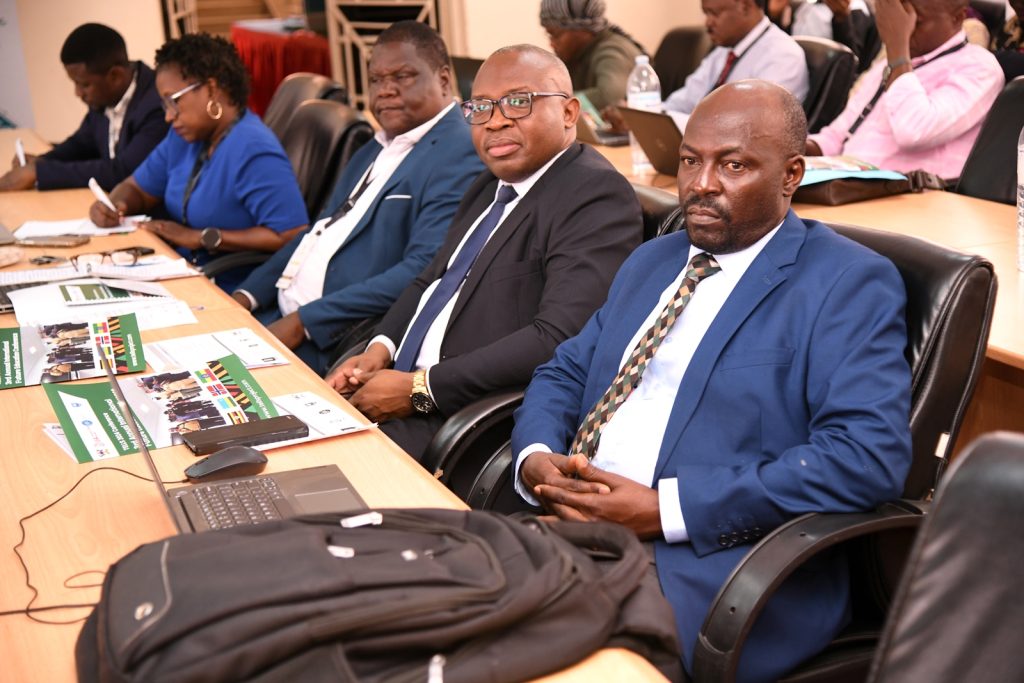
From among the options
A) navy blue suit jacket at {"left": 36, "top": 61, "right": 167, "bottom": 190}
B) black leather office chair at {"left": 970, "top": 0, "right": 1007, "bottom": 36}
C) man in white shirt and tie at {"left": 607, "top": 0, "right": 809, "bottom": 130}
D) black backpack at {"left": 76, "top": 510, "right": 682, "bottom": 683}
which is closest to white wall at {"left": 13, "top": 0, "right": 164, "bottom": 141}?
navy blue suit jacket at {"left": 36, "top": 61, "right": 167, "bottom": 190}

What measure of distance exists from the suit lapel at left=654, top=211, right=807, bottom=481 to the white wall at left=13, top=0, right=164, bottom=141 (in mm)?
6530

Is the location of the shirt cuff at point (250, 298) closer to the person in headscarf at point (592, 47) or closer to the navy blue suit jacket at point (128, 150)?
the navy blue suit jacket at point (128, 150)

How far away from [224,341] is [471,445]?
612 mm

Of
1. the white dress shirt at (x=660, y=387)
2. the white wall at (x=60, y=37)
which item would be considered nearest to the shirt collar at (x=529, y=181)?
the white dress shirt at (x=660, y=387)

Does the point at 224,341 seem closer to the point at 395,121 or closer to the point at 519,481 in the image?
the point at 519,481

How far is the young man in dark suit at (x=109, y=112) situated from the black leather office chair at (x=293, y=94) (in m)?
0.46

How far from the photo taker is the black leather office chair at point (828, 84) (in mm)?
4047

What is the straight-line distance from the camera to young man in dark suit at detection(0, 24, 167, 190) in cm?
452

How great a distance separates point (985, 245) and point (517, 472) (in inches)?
50.5

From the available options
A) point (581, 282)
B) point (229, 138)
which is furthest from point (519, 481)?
point (229, 138)

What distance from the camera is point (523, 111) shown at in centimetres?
240

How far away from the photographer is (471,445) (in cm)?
209

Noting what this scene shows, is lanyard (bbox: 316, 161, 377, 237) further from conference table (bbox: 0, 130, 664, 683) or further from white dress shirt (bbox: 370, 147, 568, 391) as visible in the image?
conference table (bbox: 0, 130, 664, 683)

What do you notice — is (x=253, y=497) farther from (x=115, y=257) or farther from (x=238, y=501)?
(x=115, y=257)
